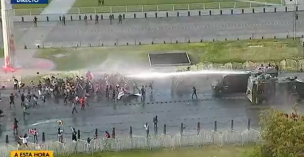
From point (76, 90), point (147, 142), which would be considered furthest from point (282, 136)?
point (76, 90)

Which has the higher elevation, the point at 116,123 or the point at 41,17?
the point at 41,17

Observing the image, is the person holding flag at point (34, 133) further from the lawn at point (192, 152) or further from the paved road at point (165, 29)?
the paved road at point (165, 29)

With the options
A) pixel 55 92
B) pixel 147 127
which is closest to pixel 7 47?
pixel 55 92

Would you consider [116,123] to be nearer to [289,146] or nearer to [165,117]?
[165,117]

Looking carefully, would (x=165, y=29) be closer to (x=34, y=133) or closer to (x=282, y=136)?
(x=34, y=133)

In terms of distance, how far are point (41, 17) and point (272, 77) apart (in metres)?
38.4

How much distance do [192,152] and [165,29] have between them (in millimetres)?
35653

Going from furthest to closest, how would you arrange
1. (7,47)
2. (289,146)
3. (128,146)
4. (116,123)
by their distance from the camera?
(7,47)
(116,123)
(128,146)
(289,146)

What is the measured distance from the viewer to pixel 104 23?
296 feet

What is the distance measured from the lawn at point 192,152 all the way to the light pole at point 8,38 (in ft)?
75.9

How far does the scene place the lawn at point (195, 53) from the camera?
75000 millimetres

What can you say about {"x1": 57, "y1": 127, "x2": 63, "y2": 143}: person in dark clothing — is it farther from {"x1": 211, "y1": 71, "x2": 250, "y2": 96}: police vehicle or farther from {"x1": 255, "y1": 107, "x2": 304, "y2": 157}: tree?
{"x1": 211, "y1": 71, "x2": 250, "y2": 96}: police vehicle

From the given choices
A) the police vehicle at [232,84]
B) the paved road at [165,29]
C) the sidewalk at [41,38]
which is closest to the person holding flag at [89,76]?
the sidewalk at [41,38]

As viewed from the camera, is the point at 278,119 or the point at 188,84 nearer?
the point at 278,119
